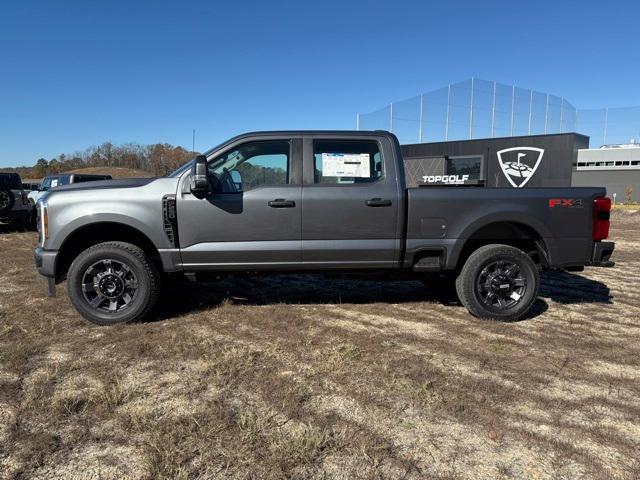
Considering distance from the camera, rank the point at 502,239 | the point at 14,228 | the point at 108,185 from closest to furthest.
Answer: the point at 108,185, the point at 502,239, the point at 14,228

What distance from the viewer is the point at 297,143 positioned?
16.1 feet

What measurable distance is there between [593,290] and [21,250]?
10.8 metres

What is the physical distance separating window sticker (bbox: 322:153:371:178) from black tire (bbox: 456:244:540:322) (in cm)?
152

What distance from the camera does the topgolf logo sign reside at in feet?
75.4

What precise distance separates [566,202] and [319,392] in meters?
3.46

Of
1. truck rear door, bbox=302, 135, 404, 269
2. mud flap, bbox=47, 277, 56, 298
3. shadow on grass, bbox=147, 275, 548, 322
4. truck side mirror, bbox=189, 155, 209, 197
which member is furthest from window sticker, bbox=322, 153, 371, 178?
mud flap, bbox=47, 277, 56, 298

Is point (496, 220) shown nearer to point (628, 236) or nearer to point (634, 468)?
point (634, 468)

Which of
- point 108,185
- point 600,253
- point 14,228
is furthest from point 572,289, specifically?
point 14,228

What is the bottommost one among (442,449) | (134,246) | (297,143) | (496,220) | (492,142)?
(442,449)

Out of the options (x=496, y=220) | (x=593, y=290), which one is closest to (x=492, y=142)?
(x=593, y=290)

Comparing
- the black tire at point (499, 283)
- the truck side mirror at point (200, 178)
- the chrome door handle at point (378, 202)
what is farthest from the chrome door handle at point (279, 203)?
the black tire at point (499, 283)

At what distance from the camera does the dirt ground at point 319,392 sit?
2449 mm

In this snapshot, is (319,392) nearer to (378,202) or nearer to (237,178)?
(378,202)

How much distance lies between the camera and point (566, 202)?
4879 millimetres
